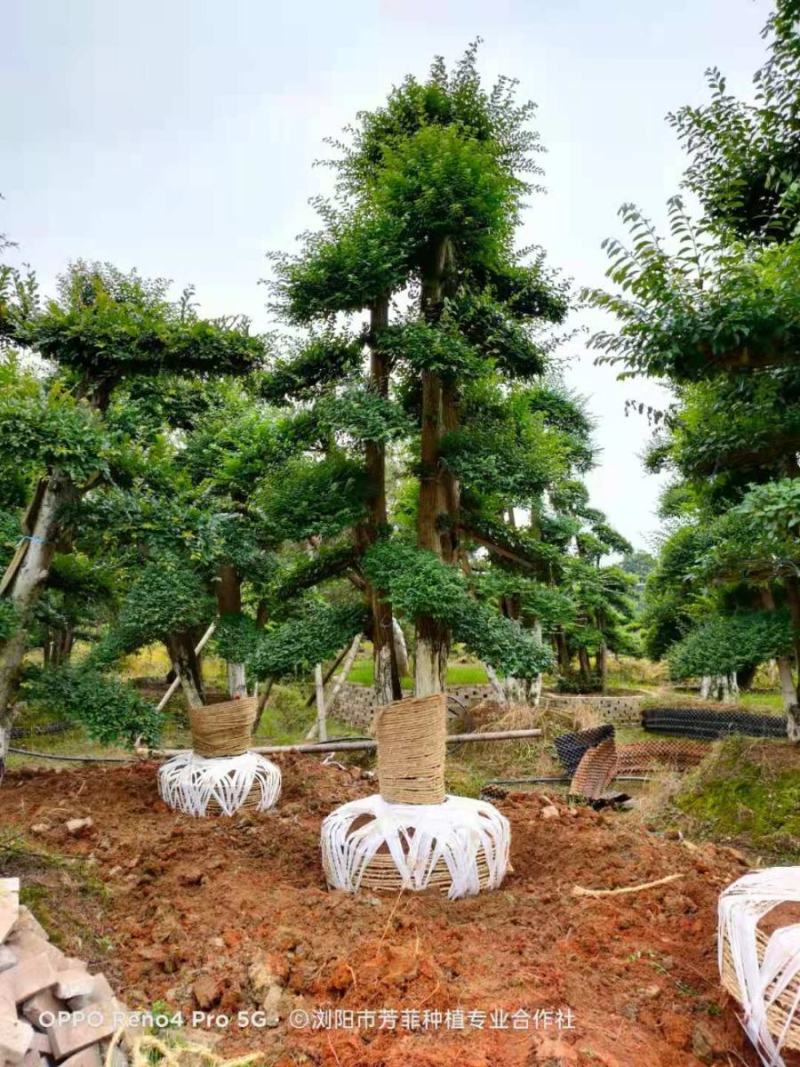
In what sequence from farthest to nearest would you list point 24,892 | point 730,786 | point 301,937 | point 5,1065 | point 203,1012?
point 730,786 → point 24,892 → point 301,937 → point 203,1012 → point 5,1065

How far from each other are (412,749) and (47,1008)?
61.0 inches

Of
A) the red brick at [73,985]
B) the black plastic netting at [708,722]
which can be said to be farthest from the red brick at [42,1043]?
the black plastic netting at [708,722]

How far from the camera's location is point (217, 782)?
418 centimetres

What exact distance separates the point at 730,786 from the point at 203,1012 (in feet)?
13.2

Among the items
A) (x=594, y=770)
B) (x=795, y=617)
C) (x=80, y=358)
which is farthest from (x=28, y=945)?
(x=795, y=617)

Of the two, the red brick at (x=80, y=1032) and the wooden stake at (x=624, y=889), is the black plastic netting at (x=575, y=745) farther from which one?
the red brick at (x=80, y=1032)

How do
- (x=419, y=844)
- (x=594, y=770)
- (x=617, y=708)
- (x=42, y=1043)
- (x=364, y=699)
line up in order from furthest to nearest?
1. (x=364, y=699)
2. (x=617, y=708)
3. (x=594, y=770)
4. (x=419, y=844)
5. (x=42, y=1043)

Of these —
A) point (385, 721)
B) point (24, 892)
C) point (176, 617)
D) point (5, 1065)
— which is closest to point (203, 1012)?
A: point (5, 1065)

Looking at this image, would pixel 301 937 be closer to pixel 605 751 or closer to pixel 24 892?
pixel 24 892

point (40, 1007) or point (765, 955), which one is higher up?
point (765, 955)

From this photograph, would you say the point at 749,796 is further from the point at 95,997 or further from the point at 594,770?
the point at 95,997

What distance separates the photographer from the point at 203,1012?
1.92 meters

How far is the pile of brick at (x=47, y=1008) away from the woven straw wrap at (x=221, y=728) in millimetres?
2484

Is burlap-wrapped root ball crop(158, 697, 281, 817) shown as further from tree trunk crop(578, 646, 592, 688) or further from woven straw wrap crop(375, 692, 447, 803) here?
tree trunk crop(578, 646, 592, 688)
